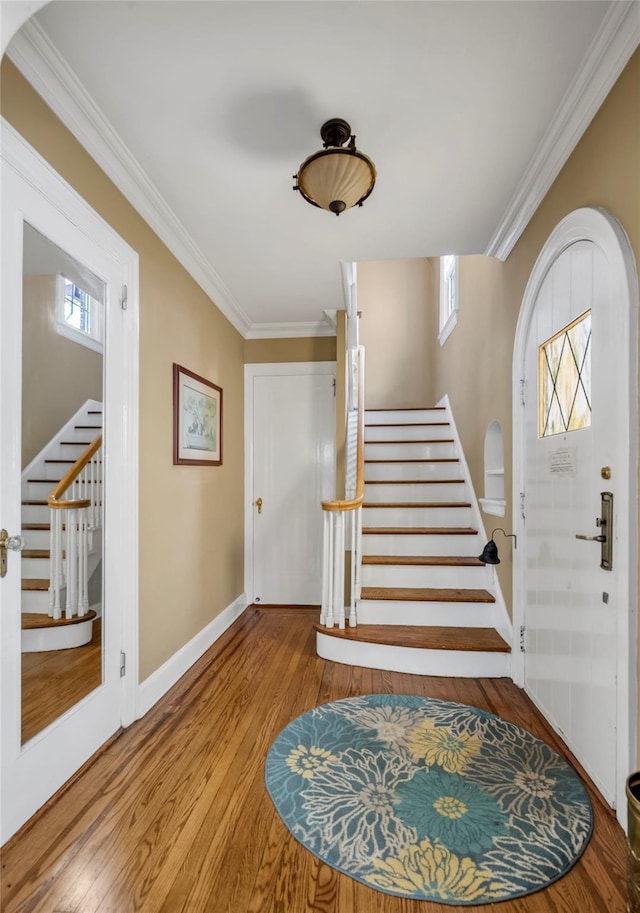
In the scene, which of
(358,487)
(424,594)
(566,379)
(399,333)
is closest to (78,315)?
(358,487)

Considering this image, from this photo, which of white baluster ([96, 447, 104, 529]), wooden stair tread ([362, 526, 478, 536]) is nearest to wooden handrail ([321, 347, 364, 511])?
wooden stair tread ([362, 526, 478, 536])

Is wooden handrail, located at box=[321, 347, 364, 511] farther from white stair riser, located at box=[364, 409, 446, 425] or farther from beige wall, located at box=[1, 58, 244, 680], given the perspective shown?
white stair riser, located at box=[364, 409, 446, 425]

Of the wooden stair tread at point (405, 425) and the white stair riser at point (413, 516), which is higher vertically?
the wooden stair tread at point (405, 425)

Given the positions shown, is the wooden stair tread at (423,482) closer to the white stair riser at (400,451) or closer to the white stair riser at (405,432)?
the white stair riser at (400,451)

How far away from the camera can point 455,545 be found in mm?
3246

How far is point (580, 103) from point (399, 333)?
414 cm

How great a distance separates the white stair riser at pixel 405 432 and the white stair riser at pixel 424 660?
7.69ft

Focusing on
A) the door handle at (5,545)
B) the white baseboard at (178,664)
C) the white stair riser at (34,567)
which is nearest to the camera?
the door handle at (5,545)

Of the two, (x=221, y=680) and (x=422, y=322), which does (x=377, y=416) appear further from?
(x=221, y=680)

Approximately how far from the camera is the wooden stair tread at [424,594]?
108 inches

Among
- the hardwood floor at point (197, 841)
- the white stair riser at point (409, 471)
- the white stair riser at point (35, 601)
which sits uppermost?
the white stair riser at point (409, 471)

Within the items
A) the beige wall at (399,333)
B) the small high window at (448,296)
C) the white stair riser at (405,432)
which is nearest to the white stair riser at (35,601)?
the white stair riser at (405,432)

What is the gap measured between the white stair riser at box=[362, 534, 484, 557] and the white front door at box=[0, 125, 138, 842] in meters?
1.75

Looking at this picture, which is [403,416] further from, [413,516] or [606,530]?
[606,530]
